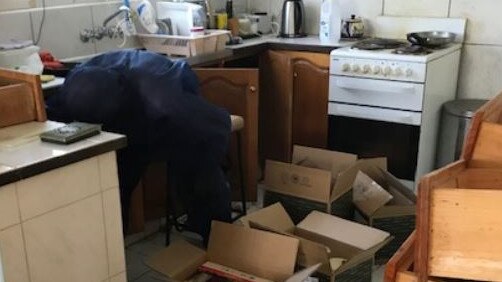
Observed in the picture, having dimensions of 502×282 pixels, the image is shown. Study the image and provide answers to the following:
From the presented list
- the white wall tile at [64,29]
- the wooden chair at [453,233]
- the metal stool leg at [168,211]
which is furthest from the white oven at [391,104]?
the wooden chair at [453,233]

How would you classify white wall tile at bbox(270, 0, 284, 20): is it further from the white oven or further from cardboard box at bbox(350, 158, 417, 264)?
cardboard box at bbox(350, 158, 417, 264)

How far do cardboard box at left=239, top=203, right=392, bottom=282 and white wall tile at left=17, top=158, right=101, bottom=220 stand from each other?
913mm

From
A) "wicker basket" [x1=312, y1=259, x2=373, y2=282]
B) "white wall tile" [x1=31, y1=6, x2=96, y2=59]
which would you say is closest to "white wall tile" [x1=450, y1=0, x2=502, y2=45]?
"wicker basket" [x1=312, y1=259, x2=373, y2=282]

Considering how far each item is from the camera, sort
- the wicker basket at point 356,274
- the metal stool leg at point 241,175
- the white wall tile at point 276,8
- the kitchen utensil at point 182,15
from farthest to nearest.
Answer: the white wall tile at point 276,8, the kitchen utensil at point 182,15, the metal stool leg at point 241,175, the wicker basket at point 356,274

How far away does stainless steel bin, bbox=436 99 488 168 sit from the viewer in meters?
3.20

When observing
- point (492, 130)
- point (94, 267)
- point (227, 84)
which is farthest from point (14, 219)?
point (227, 84)

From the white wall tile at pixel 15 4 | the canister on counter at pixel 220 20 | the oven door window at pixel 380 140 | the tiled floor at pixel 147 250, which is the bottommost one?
the tiled floor at pixel 147 250

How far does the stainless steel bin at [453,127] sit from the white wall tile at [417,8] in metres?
0.60

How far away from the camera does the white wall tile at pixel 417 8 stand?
3566 millimetres

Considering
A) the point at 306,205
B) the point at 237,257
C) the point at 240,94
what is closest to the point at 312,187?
the point at 306,205

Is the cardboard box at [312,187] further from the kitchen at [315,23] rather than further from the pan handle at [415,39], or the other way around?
the pan handle at [415,39]

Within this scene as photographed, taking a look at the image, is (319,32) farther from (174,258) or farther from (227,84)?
(174,258)

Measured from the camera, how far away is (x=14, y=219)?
1.43 meters

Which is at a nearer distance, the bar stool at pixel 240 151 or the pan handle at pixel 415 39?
the bar stool at pixel 240 151
